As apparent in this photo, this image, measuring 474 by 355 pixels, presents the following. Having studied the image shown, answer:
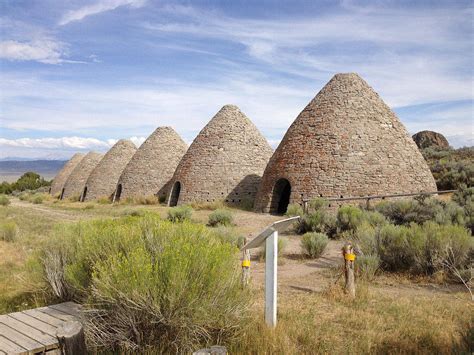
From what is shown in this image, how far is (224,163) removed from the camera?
2025 cm

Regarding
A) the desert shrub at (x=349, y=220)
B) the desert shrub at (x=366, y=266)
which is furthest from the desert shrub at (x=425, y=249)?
the desert shrub at (x=349, y=220)

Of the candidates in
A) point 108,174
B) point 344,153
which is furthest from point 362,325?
point 108,174

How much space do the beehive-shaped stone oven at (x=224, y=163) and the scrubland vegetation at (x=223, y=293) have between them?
12129 mm

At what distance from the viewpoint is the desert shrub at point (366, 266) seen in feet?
21.9

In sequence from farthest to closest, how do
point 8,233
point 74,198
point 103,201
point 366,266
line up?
point 74,198 → point 103,201 → point 8,233 → point 366,266

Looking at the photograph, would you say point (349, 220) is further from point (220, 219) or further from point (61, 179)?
point (61, 179)

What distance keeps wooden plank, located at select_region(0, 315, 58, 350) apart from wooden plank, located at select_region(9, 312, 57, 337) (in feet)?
0.10

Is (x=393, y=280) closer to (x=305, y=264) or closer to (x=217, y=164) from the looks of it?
(x=305, y=264)

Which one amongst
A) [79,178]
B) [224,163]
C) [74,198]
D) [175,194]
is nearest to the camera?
[224,163]

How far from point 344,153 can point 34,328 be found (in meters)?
12.8

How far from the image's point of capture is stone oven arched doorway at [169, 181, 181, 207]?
21.7m

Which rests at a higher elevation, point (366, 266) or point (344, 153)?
point (344, 153)

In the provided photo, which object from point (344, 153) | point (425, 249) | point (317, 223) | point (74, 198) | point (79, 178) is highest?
point (344, 153)

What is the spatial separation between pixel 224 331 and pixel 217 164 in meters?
16.5
